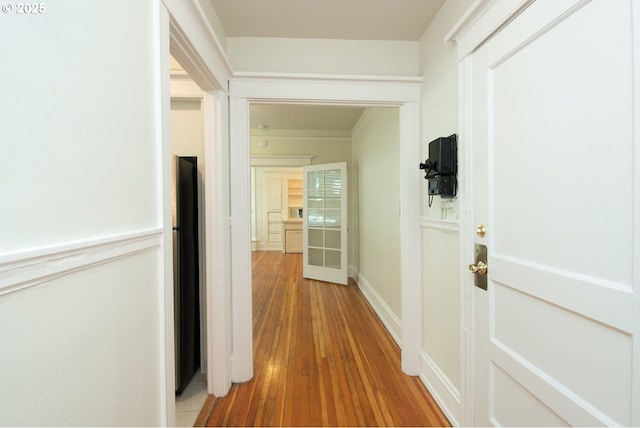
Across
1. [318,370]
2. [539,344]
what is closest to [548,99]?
[539,344]

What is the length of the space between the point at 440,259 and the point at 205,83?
1.83m

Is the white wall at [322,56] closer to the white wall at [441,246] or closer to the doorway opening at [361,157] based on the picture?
the white wall at [441,246]

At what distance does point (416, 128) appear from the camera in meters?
1.92

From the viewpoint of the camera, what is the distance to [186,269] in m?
1.79

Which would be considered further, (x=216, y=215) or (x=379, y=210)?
(x=379, y=210)

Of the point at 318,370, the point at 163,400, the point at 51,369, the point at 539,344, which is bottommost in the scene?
the point at 318,370

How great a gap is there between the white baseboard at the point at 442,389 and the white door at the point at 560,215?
0.26 m

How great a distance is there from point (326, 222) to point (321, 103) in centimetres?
262

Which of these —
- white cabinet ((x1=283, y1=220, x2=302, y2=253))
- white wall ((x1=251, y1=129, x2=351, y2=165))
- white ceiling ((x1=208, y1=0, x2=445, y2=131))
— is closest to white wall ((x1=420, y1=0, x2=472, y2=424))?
white ceiling ((x1=208, y1=0, x2=445, y2=131))

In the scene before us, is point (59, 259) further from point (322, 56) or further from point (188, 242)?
point (322, 56)

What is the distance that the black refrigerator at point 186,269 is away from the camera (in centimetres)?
171

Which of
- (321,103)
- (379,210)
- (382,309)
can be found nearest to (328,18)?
(321,103)

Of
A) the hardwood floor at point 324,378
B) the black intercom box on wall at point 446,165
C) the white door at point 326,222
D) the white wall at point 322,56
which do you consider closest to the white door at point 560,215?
the black intercom box on wall at point 446,165

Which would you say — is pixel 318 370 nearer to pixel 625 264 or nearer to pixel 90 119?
pixel 625 264
